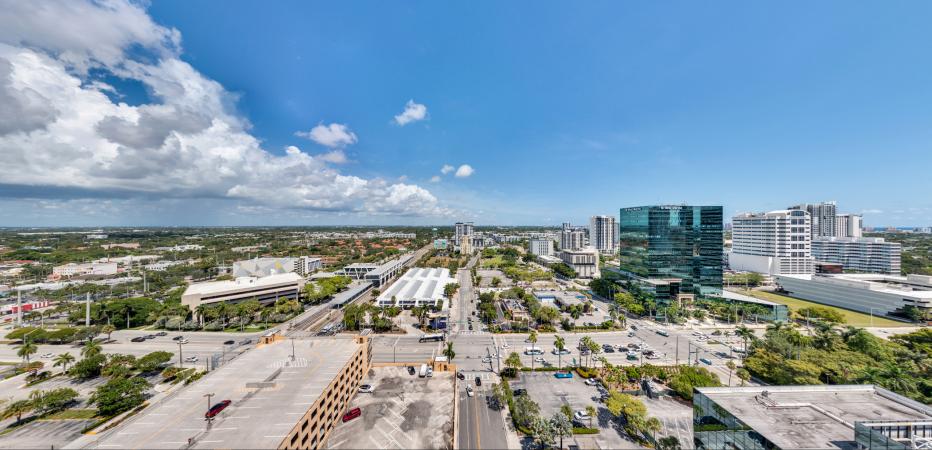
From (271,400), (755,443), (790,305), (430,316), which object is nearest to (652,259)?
(790,305)

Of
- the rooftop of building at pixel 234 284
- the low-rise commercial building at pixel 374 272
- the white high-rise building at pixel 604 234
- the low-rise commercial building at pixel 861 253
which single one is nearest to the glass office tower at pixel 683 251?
the low-rise commercial building at pixel 374 272

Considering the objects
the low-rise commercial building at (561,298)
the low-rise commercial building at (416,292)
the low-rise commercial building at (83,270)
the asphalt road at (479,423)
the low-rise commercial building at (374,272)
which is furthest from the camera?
the low-rise commercial building at (83,270)

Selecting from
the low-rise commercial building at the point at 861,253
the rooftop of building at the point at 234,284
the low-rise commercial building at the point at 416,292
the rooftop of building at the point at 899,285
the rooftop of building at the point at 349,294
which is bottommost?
the rooftop of building at the point at 349,294

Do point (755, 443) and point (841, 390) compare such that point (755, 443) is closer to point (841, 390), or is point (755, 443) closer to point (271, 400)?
point (841, 390)

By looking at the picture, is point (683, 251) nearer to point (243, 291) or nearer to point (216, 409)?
point (216, 409)

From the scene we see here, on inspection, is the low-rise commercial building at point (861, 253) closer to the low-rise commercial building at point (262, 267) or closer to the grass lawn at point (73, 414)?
the grass lawn at point (73, 414)

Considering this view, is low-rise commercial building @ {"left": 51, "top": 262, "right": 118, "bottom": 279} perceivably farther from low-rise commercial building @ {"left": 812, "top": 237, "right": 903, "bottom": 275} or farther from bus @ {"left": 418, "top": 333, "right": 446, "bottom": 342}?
low-rise commercial building @ {"left": 812, "top": 237, "right": 903, "bottom": 275}

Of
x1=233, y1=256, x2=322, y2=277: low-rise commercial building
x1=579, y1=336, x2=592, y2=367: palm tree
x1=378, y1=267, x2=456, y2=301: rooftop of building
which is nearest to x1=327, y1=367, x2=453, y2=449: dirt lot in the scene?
x1=579, y1=336, x2=592, y2=367: palm tree

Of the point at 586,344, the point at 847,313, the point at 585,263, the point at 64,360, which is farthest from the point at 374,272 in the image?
the point at 847,313
